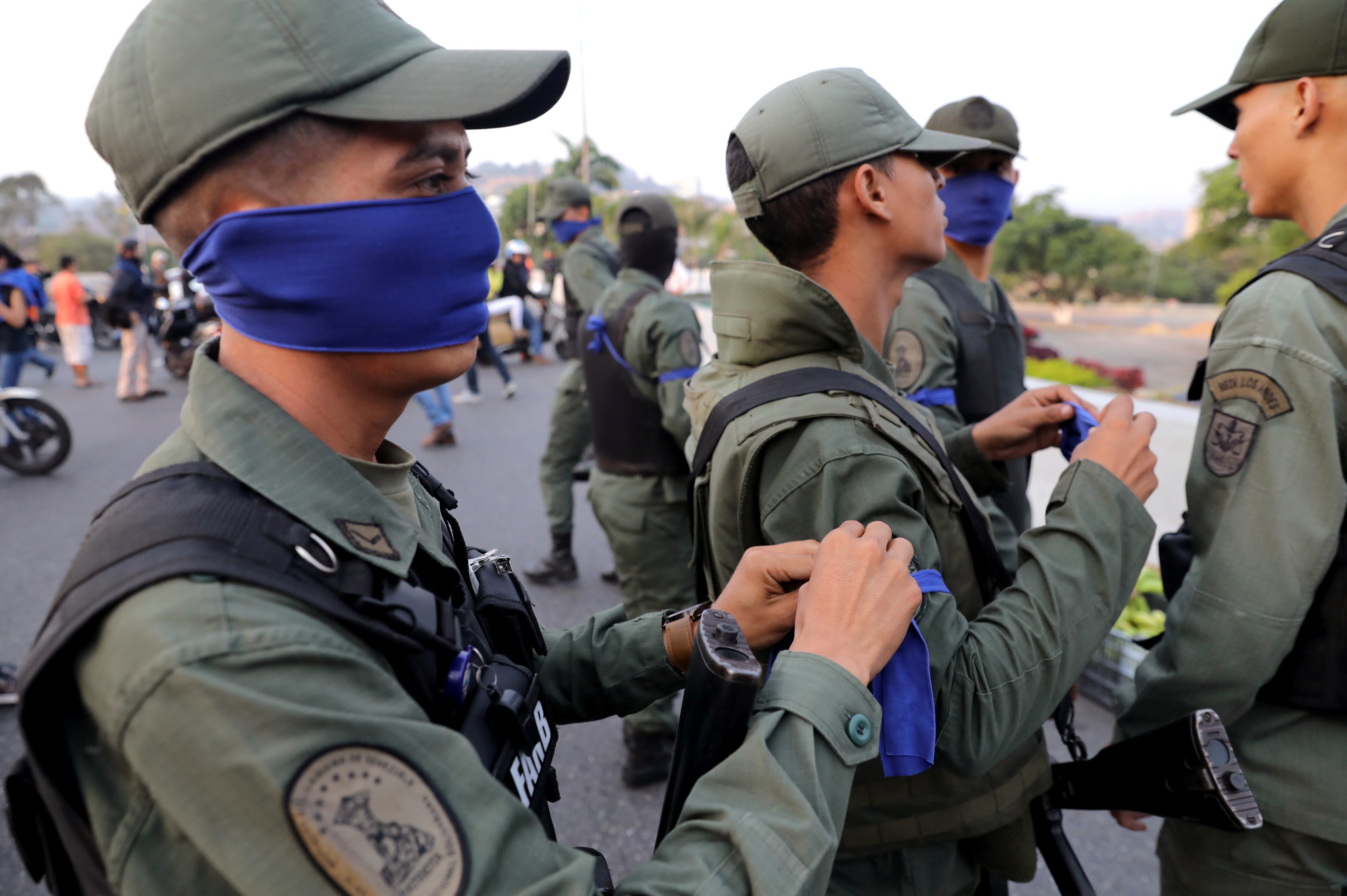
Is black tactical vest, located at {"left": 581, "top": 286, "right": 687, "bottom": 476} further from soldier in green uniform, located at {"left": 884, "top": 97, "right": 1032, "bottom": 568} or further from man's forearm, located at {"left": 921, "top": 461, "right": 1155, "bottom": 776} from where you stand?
man's forearm, located at {"left": 921, "top": 461, "right": 1155, "bottom": 776}

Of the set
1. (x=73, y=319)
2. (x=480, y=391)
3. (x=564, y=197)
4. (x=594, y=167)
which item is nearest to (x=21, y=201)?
(x=594, y=167)

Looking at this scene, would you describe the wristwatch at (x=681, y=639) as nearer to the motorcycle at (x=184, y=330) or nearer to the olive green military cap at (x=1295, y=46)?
the olive green military cap at (x=1295, y=46)

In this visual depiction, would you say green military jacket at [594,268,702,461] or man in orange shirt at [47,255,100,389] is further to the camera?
man in orange shirt at [47,255,100,389]

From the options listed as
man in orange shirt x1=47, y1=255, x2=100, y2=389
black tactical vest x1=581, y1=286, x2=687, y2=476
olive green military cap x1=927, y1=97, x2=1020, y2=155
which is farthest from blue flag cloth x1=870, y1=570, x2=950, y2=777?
man in orange shirt x1=47, y1=255, x2=100, y2=389

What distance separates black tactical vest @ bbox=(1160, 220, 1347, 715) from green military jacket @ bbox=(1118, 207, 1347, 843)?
0.03 metres

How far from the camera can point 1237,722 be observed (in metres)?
1.58

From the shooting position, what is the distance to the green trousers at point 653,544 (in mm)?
3420

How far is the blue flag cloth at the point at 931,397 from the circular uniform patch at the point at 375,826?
6.86ft

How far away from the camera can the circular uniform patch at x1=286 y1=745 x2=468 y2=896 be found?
0.63 m

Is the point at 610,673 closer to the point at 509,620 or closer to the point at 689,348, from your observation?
the point at 509,620

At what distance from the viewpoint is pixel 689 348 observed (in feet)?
11.9

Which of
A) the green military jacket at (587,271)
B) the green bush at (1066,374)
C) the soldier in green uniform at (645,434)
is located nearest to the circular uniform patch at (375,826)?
the soldier in green uniform at (645,434)

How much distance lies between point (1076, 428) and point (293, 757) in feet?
5.33

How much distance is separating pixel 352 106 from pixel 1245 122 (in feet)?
5.78
